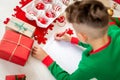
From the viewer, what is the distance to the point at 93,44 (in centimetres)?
88

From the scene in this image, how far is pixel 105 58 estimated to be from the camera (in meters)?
0.87

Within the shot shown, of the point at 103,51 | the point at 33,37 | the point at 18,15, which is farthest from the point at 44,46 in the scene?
the point at 103,51

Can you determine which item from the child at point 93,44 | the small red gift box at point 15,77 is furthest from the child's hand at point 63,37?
the small red gift box at point 15,77

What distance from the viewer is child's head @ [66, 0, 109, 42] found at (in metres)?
0.76

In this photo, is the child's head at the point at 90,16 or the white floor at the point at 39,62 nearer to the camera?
the child's head at the point at 90,16

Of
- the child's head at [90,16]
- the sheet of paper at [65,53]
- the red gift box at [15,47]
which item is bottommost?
the sheet of paper at [65,53]

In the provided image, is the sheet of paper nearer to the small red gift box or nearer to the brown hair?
the small red gift box

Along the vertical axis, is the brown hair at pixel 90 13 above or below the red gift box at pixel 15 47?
above

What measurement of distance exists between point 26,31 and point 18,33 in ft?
0.12

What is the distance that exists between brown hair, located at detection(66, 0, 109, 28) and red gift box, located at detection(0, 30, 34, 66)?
0.29 meters

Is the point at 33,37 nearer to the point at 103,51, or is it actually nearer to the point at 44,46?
the point at 44,46

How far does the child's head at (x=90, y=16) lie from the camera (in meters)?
0.76

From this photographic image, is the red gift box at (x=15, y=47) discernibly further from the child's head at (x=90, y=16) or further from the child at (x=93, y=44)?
the child's head at (x=90, y=16)

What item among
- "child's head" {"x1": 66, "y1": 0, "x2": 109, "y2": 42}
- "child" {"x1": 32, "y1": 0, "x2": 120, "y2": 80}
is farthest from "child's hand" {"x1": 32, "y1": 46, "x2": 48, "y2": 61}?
"child's head" {"x1": 66, "y1": 0, "x2": 109, "y2": 42}
